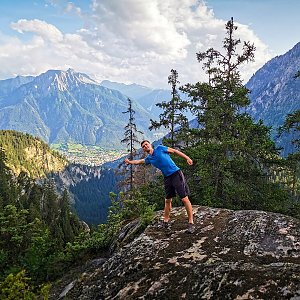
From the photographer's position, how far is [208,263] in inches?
279

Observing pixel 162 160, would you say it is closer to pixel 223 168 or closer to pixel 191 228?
pixel 191 228

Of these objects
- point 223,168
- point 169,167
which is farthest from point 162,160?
point 223,168

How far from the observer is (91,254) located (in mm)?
12719

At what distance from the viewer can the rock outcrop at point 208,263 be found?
580 cm

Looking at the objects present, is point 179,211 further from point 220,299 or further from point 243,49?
point 243,49

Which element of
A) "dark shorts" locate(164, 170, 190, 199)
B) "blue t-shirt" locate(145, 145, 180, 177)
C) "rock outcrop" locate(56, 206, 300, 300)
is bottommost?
"rock outcrop" locate(56, 206, 300, 300)

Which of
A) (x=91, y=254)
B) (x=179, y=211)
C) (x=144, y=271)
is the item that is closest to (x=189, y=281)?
(x=144, y=271)

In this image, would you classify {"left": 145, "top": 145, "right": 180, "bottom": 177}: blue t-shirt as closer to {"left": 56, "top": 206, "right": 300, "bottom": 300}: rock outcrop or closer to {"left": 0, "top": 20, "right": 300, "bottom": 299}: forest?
{"left": 56, "top": 206, "right": 300, "bottom": 300}: rock outcrop

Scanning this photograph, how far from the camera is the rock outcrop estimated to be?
228 inches

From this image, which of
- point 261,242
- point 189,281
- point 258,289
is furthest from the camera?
point 261,242

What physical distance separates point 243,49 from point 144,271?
1828 centimetres

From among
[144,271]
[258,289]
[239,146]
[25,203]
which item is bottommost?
[25,203]

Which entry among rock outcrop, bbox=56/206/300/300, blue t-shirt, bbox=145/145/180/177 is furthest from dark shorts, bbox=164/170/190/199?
rock outcrop, bbox=56/206/300/300

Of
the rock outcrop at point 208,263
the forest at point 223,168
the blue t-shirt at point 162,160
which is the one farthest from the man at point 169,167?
the forest at point 223,168
